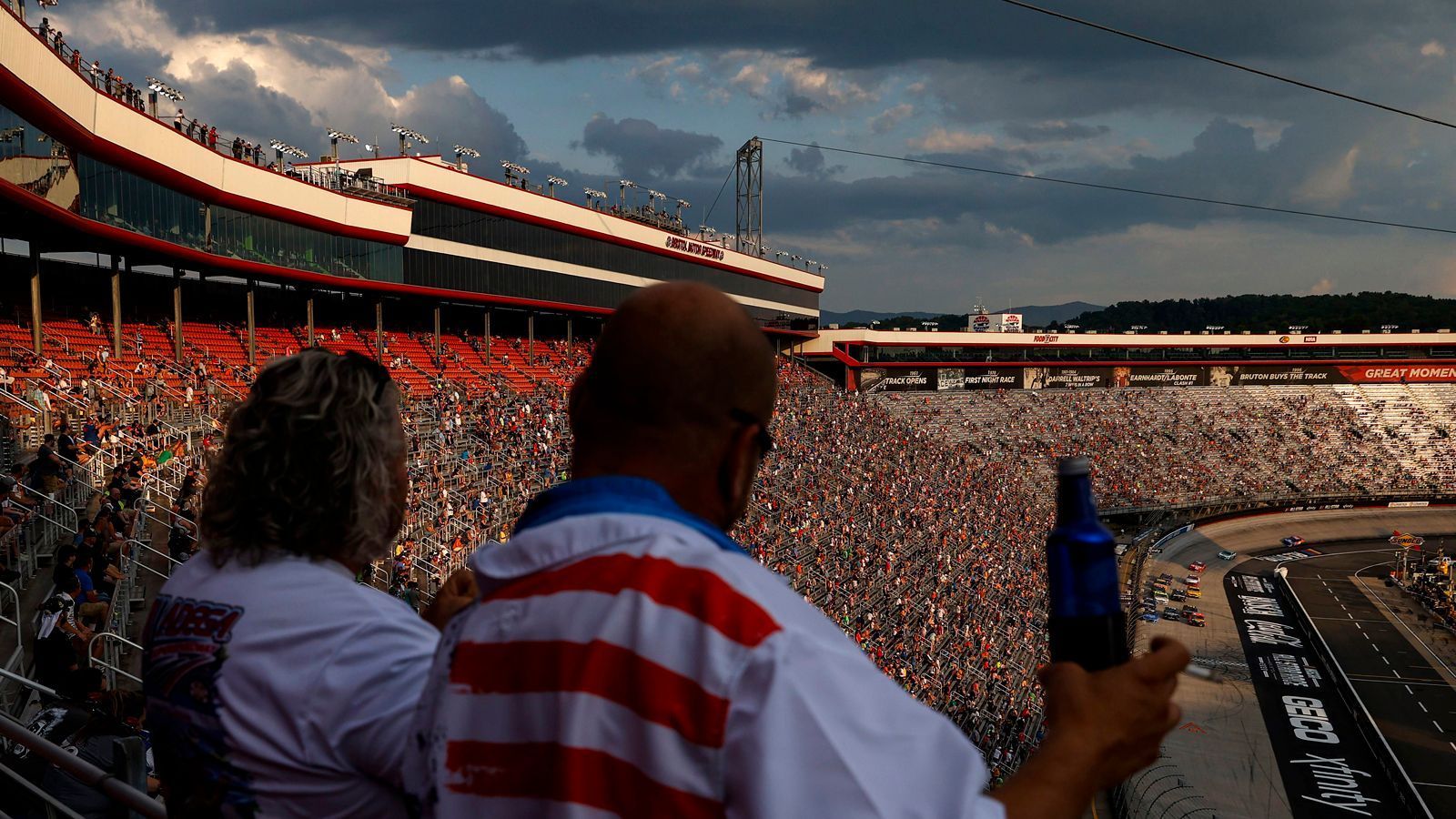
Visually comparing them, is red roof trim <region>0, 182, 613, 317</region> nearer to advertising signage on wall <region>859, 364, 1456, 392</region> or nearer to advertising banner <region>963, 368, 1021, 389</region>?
advertising signage on wall <region>859, 364, 1456, 392</region>

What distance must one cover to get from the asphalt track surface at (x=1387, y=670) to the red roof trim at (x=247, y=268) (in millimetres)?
23606

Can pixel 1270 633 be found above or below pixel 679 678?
below

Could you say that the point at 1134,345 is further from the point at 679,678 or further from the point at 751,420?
the point at 679,678

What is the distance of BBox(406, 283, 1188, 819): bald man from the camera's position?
2.76ft

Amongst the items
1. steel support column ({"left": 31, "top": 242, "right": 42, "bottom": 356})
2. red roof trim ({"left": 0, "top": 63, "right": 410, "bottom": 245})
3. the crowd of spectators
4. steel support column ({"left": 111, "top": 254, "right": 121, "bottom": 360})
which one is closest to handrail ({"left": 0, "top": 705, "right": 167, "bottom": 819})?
the crowd of spectators

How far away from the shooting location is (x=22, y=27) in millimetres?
13539

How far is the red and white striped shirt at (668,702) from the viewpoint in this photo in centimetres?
83

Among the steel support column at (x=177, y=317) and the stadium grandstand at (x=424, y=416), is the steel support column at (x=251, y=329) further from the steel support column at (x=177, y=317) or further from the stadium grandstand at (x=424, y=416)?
the steel support column at (x=177, y=317)

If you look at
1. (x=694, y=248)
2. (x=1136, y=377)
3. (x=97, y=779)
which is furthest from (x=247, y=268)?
(x=1136, y=377)

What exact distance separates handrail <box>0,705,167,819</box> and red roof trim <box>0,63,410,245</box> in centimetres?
1426

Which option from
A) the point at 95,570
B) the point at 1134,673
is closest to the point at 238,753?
the point at 1134,673

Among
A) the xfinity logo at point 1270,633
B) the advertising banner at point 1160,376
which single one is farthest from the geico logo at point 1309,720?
the advertising banner at point 1160,376

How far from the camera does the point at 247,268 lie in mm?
22312

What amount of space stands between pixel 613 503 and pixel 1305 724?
29743 millimetres
